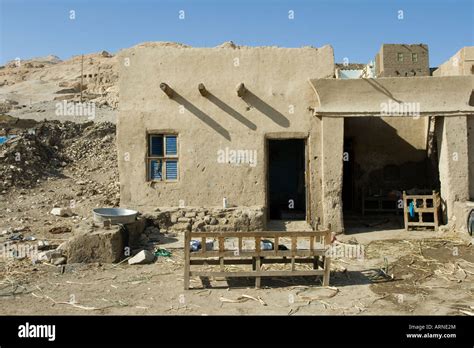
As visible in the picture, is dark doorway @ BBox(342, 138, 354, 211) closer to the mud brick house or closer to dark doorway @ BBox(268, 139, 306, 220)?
dark doorway @ BBox(268, 139, 306, 220)

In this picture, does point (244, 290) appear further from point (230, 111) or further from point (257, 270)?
point (230, 111)

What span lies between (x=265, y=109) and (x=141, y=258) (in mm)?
4989

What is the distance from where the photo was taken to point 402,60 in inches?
667

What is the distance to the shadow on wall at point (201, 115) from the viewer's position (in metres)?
10.7

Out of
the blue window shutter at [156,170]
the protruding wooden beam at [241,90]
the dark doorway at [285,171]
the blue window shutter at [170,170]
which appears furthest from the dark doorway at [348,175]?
the blue window shutter at [156,170]

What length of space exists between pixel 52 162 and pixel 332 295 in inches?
594

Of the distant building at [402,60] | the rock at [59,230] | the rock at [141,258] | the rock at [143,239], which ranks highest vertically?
the distant building at [402,60]

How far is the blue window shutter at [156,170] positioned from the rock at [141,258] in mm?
2929

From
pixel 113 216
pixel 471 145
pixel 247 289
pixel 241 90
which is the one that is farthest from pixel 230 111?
pixel 471 145

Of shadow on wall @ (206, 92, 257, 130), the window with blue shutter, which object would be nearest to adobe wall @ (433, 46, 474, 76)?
shadow on wall @ (206, 92, 257, 130)

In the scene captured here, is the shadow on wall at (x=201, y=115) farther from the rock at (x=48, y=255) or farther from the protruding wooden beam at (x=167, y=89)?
the rock at (x=48, y=255)

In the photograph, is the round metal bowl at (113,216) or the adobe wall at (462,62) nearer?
the round metal bowl at (113,216)

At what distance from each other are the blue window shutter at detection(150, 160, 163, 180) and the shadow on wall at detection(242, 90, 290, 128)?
2.86 metres
